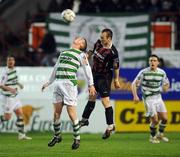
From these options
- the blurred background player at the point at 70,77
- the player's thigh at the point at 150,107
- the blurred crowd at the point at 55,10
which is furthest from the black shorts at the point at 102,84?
the blurred crowd at the point at 55,10

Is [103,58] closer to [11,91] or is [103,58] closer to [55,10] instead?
[11,91]

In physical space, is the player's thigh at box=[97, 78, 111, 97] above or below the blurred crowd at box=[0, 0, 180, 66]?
below

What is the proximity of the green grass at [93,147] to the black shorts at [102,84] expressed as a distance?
1281 millimetres

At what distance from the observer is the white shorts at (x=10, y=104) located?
24.9m

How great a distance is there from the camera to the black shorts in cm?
2045

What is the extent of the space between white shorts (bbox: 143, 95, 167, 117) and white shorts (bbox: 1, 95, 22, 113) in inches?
150

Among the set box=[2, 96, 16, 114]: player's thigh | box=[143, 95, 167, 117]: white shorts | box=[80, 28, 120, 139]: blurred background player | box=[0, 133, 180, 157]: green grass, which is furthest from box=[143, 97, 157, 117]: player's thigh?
box=[2, 96, 16, 114]: player's thigh

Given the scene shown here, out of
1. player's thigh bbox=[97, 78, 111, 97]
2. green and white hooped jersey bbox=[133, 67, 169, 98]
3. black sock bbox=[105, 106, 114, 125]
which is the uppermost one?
green and white hooped jersey bbox=[133, 67, 169, 98]

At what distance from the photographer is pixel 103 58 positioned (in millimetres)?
20344

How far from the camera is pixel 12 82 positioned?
82.0ft

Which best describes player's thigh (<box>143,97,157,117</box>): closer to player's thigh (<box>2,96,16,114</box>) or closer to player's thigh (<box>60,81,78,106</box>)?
player's thigh (<box>2,96,16,114</box>)

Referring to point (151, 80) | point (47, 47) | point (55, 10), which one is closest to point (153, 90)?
point (151, 80)

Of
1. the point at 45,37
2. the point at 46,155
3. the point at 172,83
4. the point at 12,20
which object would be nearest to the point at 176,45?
the point at 172,83

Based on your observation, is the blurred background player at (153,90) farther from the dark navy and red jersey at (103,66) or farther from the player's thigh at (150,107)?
the dark navy and red jersey at (103,66)
